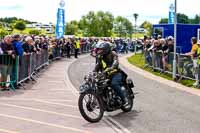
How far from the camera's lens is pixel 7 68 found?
17.1 m

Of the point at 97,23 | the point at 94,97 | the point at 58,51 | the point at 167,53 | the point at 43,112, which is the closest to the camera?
the point at 94,97

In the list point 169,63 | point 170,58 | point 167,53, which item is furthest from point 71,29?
point 170,58

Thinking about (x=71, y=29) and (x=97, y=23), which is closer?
(x=97, y=23)

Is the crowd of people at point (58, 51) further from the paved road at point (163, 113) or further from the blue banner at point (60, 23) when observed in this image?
the paved road at point (163, 113)

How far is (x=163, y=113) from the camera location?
1260 centimetres

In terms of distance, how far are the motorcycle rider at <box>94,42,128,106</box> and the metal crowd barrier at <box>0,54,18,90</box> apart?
5638mm

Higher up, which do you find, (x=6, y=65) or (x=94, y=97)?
(x=6, y=65)

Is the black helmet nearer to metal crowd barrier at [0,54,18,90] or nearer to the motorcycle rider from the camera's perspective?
the motorcycle rider

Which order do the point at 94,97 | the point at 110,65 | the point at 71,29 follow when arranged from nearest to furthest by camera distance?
the point at 94,97 < the point at 110,65 < the point at 71,29

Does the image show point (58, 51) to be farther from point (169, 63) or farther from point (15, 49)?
point (15, 49)

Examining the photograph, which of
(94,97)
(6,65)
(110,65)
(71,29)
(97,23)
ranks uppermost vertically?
(97,23)

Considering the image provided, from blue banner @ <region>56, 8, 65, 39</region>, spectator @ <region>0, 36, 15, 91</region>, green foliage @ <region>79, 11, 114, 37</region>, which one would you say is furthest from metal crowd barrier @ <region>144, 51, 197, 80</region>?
green foliage @ <region>79, 11, 114, 37</region>

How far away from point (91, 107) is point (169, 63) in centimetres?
1302

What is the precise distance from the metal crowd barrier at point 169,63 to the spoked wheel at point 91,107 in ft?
31.6
